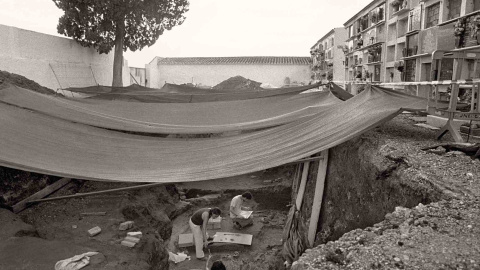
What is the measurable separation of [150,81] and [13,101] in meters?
21.8

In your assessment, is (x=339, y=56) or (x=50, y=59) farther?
(x=339, y=56)

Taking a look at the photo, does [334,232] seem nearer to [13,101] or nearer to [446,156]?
[446,156]

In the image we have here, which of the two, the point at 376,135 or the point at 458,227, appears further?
the point at 376,135

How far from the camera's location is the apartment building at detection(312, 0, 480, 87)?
11.4 meters

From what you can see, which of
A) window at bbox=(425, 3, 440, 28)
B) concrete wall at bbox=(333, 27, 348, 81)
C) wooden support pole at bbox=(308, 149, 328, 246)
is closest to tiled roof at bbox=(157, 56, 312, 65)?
concrete wall at bbox=(333, 27, 348, 81)

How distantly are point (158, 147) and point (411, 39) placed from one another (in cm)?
1623

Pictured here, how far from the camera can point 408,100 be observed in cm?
461

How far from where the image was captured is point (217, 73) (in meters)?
29.1

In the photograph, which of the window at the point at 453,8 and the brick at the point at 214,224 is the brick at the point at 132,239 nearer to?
the brick at the point at 214,224

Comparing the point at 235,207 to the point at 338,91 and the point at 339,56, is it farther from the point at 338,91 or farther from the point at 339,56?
the point at 339,56

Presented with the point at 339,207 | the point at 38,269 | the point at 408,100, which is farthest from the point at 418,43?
the point at 38,269

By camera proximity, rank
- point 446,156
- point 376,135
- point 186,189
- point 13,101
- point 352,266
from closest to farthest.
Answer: point 352,266 < point 446,156 < point 13,101 < point 376,135 < point 186,189

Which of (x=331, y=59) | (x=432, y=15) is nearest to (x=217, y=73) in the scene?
(x=331, y=59)

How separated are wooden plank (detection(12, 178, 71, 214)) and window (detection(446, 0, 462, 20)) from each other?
545 inches
